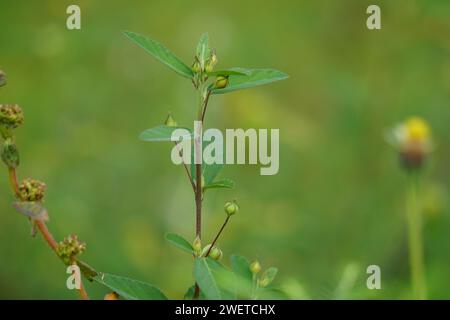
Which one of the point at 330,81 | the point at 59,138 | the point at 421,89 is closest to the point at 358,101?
the point at 330,81

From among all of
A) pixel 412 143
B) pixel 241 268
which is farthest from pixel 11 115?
pixel 412 143

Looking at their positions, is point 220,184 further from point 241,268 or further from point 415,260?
point 415,260

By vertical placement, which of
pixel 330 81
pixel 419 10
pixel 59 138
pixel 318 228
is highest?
pixel 419 10

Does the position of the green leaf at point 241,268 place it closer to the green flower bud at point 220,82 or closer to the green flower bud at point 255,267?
the green flower bud at point 255,267

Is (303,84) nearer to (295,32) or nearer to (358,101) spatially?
(295,32)

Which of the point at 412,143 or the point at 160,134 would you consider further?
the point at 412,143

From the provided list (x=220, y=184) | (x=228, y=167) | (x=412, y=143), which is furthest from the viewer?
(x=228, y=167)

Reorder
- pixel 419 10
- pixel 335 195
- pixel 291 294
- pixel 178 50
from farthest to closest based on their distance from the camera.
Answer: pixel 178 50, pixel 335 195, pixel 419 10, pixel 291 294
